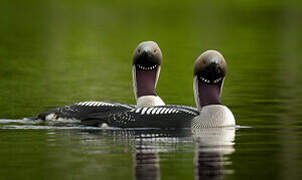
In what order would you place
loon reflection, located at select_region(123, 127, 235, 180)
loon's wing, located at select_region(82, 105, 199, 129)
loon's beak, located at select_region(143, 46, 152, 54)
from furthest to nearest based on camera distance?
loon's beak, located at select_region(143, 46, 152, 54) → loon's wing, located at select_region(82, 105, 199, 129) → loon reflection, located at select_region(123, 127, 235, 180)

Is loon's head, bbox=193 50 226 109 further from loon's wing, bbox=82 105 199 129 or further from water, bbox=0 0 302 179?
water, bbox=0 0 302 179

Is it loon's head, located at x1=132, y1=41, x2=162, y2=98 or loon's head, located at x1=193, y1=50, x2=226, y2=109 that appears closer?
loon's head, located at x1=193, y1=50, x2=226, y2=109


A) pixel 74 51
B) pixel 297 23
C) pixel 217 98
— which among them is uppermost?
pixel 297 23

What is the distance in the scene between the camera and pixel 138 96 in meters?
15.8

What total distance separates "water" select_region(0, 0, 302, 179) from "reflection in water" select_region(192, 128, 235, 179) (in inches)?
0.4

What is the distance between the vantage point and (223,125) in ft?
46.0

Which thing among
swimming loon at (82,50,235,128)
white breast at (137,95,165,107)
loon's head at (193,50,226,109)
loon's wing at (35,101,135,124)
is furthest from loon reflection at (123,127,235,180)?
white breast at (137,95,165,107)

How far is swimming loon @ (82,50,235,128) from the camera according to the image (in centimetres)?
1398

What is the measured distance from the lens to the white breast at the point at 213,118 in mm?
13988

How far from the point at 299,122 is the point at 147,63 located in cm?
203

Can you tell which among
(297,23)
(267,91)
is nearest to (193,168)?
(267,91)

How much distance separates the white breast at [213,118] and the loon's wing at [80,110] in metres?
1.23

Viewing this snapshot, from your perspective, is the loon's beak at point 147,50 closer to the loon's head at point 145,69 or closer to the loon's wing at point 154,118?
the loon's head at point 145,69

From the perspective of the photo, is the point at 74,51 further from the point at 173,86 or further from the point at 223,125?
the point at 223,125
